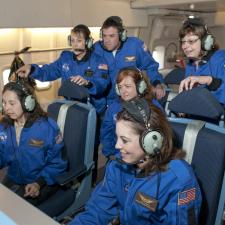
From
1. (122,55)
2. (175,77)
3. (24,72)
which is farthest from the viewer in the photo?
(175,77)

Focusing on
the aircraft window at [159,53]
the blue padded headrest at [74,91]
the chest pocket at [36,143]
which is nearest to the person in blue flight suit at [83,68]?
the blue padded headrest at [74,91]

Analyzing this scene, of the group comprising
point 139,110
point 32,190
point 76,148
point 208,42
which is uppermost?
point 208,42

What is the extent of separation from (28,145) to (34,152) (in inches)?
2.2

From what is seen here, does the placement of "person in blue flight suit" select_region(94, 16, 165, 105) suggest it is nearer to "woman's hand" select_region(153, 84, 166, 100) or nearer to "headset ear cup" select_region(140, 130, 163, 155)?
"woman's hand" select_region(153, 84, 166, 100)

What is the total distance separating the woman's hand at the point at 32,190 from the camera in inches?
73.2

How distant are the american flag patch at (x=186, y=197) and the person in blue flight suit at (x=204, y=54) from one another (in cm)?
85

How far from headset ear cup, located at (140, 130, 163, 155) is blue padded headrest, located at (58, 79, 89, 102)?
1.14 meters

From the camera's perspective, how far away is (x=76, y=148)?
7.04ft

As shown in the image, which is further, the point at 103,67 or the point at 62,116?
the point at 103,67

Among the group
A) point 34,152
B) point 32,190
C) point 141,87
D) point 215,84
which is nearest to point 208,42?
point 215,84

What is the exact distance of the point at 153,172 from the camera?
4.24ft

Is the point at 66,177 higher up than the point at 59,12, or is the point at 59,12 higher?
the point at 59,12

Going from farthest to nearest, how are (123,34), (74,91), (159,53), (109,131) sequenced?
(159,53)
(123,34)
(109,131)
(74,91)

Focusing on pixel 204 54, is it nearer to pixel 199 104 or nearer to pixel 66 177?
pixel 199 104
